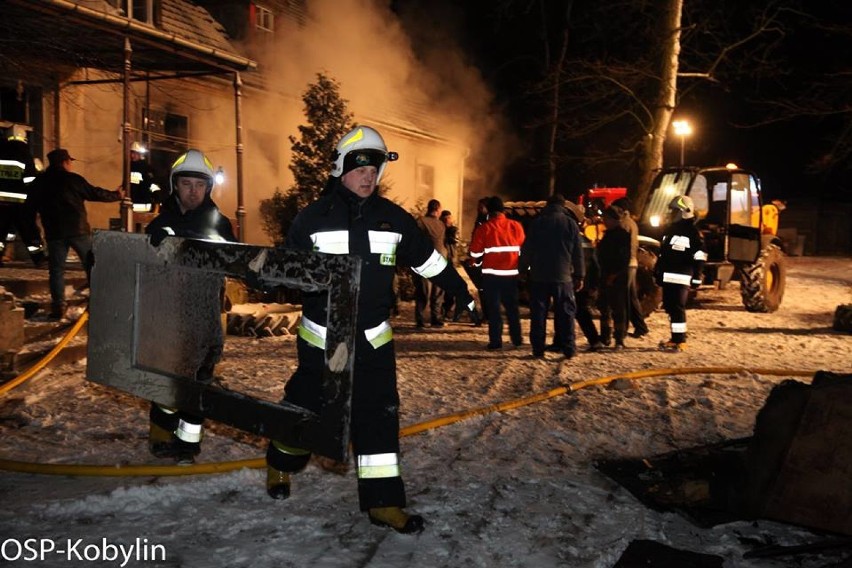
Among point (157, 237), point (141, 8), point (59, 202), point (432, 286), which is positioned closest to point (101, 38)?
point (141, 8)

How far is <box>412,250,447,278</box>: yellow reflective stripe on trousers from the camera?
4020 mm

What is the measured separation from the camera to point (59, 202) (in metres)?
7.93

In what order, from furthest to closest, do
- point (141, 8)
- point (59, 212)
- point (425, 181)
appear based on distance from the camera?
1. point (425, 181)
2. point (141, 8)
3. point (59, 212)

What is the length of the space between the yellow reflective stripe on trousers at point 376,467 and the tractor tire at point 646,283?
793 centimetres

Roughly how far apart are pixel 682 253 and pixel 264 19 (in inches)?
493

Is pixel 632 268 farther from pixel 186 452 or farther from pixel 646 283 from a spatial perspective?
pixel 186 452

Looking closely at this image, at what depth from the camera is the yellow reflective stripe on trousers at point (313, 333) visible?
12.0 feet

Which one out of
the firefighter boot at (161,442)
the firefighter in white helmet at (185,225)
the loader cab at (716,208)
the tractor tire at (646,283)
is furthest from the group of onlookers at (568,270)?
the firefighter boot at (161,442)

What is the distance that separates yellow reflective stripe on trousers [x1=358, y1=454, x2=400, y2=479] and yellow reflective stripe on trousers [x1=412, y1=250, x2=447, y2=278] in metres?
1.02

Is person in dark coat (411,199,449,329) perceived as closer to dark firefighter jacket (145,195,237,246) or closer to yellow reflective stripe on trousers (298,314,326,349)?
dark firefighter jacket (145,195,237,246)

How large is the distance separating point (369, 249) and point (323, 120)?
1079cm

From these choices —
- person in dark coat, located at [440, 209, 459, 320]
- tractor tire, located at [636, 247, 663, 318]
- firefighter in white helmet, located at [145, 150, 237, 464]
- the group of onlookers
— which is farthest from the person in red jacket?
firefighter in white helmet, located at [145, 150, 237, 464]

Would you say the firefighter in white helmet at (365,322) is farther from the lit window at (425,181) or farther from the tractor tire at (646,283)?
the lit window at (425,181)

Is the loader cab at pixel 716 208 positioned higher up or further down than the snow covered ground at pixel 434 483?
higher up
